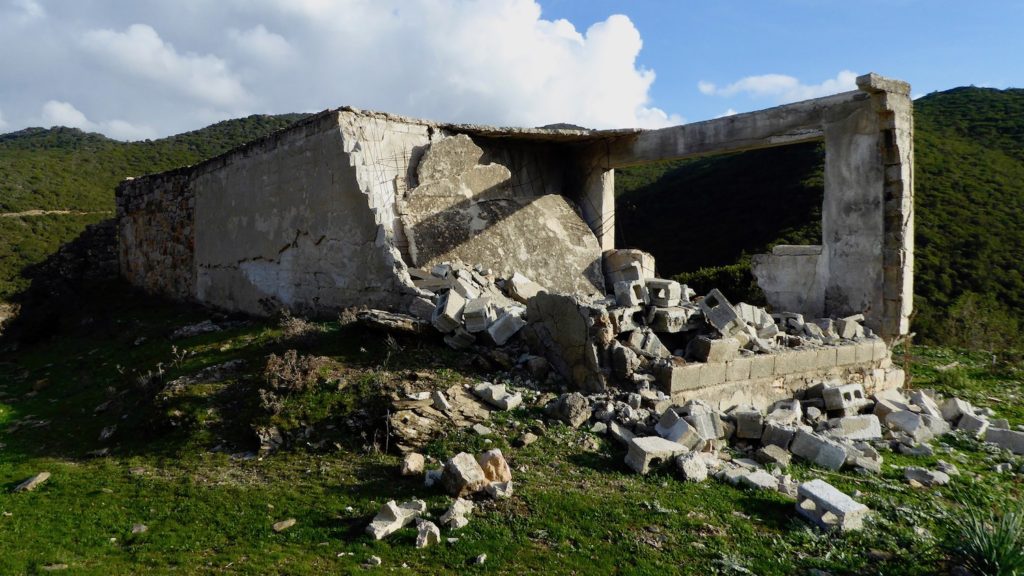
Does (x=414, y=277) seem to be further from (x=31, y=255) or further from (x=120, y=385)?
(x=31, y=255)

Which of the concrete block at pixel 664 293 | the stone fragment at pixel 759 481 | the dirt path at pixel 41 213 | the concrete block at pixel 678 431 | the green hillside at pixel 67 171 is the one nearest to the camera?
the stone fragment at pixel 759 481

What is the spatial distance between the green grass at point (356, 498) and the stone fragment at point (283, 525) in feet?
0.27

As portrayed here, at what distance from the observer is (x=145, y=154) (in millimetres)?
30438

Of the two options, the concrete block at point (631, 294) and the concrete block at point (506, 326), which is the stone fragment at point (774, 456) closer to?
the concrete block at point (631, 294)

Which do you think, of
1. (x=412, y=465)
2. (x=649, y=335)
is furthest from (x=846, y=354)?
(x=412, y=465)

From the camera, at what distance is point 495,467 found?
15.2 feet

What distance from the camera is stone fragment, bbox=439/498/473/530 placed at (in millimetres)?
4055

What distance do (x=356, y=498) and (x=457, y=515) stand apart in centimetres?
83

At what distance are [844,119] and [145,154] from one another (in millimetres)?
30712

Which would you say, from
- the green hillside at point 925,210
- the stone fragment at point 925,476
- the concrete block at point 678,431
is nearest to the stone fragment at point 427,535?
the concrete block at point 678,431

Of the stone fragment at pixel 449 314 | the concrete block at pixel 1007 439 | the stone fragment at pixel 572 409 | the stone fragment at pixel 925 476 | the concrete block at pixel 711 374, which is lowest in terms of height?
the concrete block at pixel 1007 439

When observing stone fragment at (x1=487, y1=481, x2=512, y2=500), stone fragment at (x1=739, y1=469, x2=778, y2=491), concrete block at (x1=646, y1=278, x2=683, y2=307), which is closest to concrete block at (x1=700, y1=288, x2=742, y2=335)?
concrete block at (x1=646, y1=278, x2=683, y2=307)

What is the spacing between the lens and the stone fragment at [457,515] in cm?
406

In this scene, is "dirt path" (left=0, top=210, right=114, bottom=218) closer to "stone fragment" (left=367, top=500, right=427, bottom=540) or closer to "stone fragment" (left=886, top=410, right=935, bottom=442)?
"stone fragment" (left=367, top=500, right=427, bottom=540)
